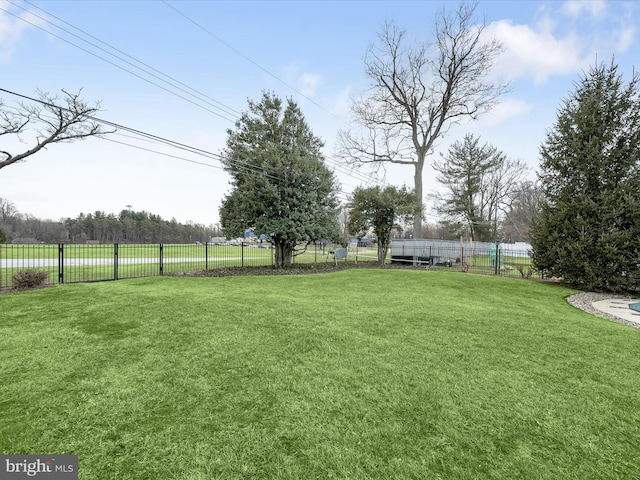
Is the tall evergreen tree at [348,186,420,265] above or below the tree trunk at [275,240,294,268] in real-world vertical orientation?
above

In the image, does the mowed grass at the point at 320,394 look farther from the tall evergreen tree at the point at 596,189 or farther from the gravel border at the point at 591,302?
the tall evergreen tree at the point at 596,189

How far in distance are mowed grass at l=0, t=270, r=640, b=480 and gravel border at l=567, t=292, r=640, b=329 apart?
2.67 feet

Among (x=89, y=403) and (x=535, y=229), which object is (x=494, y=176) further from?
(x=89, y=403)

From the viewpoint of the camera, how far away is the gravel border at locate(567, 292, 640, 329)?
205 inches

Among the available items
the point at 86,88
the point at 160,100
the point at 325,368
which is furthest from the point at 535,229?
the point at 86,88

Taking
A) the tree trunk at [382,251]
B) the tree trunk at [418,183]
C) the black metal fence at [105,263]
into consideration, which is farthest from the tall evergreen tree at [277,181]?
the tree trunk at [418,183]

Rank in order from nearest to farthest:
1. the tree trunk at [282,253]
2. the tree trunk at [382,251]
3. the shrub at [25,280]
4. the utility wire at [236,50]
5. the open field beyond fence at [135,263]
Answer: the shrub at [25,280] → the utility wire at [236,50] → the open field beyond fence at [135,263] → the tree trunk at [282,253] → the tree trunk at [382,251]

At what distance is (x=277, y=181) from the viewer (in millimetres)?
11984

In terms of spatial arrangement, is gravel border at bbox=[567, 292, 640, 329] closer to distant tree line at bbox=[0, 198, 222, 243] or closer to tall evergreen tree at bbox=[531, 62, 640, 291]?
tall evergreen tree at bbox=[531, 62, 640, 291]

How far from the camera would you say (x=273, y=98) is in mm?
12695

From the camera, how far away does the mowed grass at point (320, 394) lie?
1587 millimetres

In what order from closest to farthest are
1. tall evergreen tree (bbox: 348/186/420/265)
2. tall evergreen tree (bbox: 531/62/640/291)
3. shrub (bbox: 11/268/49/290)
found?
shrub (bbox: 11/268/49/290), tall evergreen tree (bbox: 531/62/640/291), tall evergreen tree (bbox: 348/186/420/265)

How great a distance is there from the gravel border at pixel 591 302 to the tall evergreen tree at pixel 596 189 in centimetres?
46

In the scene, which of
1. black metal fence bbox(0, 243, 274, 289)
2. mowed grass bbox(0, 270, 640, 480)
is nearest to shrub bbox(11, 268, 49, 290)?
black metal fence bbox(0, 243, 274, 289)
